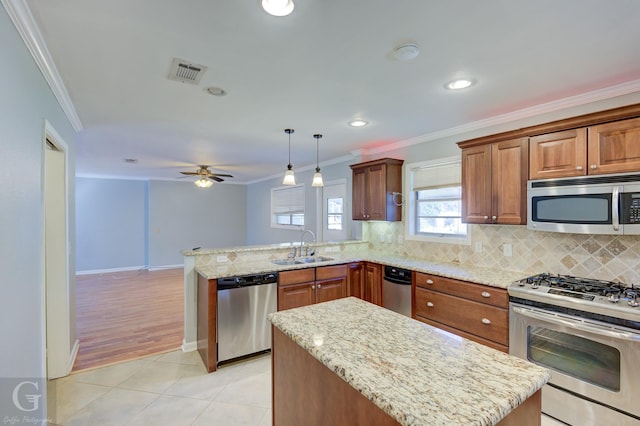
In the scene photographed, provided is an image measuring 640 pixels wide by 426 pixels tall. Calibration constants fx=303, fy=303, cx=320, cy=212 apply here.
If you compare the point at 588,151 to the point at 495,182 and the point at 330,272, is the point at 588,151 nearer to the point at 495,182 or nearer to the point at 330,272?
the point at 495,182

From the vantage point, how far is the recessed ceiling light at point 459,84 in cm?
229

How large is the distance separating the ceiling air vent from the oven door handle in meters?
2.97

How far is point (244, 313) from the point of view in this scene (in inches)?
121

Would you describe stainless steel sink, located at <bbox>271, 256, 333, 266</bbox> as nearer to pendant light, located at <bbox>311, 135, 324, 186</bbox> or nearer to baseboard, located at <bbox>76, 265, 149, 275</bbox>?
pendant light, located at <bbox>311, 135, 324, 186</bbox>

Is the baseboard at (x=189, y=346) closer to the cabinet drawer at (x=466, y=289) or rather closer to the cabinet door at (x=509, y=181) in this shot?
the cabinet drawer at (x=466, y=289)

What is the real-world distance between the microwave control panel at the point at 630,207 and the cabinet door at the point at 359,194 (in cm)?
267

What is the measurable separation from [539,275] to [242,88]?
3029mm

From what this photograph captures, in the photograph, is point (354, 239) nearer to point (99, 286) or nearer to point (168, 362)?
point (168, 362)

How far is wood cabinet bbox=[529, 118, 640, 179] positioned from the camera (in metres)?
2.12

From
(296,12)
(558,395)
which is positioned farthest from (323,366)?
(558,395)

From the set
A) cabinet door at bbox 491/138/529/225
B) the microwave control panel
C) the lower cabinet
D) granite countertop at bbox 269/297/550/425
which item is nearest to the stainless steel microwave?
the microwave control panel

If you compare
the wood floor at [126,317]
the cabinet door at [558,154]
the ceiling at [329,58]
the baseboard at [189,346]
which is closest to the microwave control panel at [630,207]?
the cabinet door at [558,154]

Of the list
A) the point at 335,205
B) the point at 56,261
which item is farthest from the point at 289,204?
the point at 56,261

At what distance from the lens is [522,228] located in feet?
9.78
